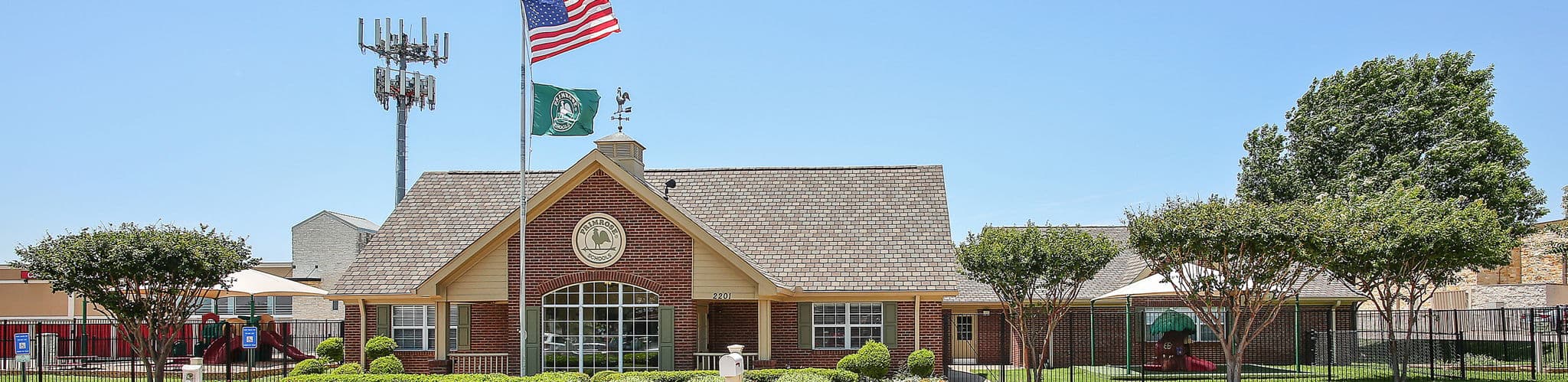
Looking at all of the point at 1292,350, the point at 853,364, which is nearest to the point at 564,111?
the point at 853,364

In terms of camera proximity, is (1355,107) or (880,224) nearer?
(880,224)

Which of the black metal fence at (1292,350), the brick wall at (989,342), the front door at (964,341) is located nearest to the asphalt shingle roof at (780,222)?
the black metal fence at (1292,350)

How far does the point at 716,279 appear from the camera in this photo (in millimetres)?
23266

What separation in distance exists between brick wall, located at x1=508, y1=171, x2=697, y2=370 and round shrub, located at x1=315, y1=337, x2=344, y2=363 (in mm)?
3884

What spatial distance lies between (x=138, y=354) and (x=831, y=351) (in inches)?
535

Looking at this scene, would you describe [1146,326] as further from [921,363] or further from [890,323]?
[921,363]

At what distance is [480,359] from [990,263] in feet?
34.3

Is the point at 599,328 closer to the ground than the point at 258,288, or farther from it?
closer to the ground

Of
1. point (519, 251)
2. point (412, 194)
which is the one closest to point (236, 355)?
point (412, 194)

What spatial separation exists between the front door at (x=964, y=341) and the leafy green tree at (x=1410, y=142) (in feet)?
29.8

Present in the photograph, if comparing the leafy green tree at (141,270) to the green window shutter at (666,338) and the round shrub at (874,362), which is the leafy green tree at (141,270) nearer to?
the green window shutter at (666,338)

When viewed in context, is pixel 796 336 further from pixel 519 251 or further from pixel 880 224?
pixel 519 251

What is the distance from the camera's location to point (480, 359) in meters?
24.3

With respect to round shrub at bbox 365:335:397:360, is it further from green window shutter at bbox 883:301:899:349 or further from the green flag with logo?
green window shutter at bbox 883:301:899:349
